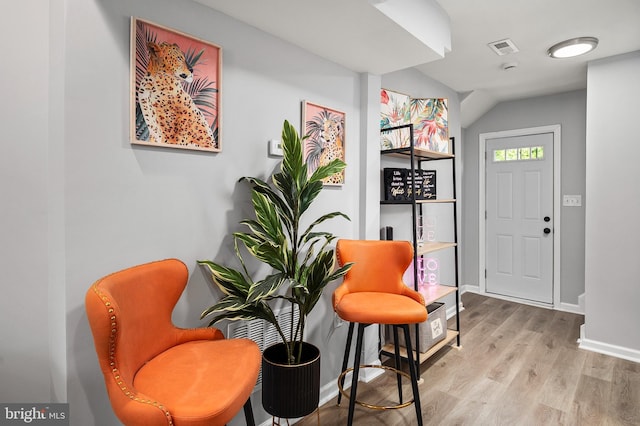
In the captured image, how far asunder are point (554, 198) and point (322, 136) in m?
3.26

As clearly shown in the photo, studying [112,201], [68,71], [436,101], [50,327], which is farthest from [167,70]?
[436,101]

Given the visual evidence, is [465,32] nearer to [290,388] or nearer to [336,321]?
[336,321]

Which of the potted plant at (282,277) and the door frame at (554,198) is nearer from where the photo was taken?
the potted plant at (282,277)

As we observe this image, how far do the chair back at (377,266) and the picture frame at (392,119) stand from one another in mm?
932

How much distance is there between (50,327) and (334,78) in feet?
6.62

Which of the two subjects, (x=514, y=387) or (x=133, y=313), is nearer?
(x=133, y=313)

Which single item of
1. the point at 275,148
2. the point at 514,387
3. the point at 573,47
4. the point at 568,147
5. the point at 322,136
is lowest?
the point at 514,387

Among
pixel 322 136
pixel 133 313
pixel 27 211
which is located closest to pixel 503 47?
pixel 322 136

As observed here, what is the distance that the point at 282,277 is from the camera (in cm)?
150

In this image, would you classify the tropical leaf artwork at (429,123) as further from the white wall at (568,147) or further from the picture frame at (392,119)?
the white wall at (568,147)

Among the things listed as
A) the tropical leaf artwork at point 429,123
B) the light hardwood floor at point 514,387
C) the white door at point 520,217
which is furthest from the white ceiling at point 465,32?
the light hardwood floor at point 514,387

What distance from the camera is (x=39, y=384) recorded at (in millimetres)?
1329

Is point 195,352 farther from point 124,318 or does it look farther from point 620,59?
point 620,59

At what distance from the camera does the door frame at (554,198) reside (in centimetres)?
404
